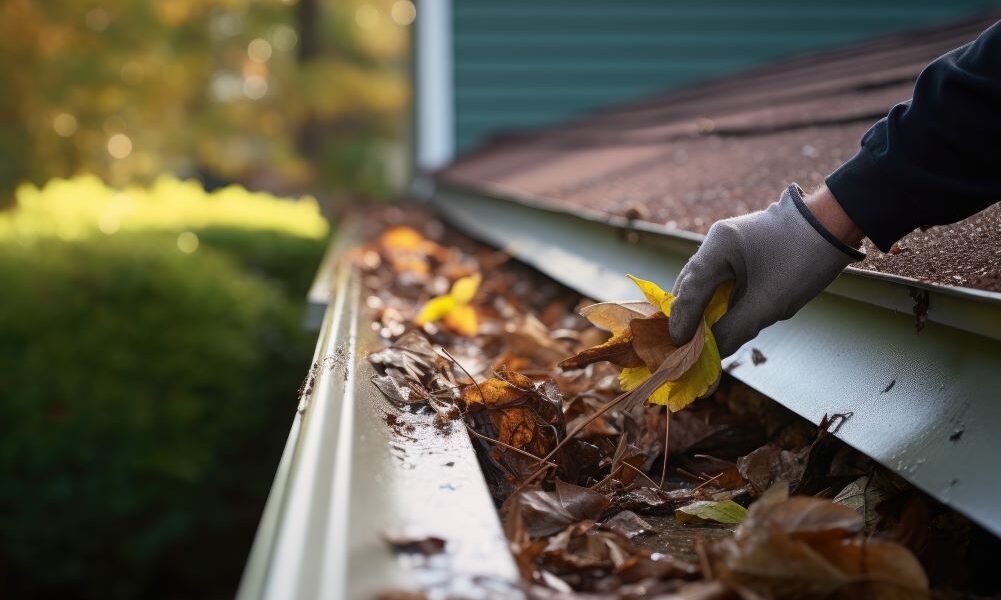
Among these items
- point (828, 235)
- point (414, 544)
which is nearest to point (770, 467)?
point (828, 235)

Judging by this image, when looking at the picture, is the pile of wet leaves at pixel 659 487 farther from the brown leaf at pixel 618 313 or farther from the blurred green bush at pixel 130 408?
the blurred green bush at pixel 130 408

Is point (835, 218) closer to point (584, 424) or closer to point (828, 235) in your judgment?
point (828, 235)

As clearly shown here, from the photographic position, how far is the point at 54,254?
205 inches

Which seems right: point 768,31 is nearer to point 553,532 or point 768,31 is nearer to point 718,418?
point 718,418

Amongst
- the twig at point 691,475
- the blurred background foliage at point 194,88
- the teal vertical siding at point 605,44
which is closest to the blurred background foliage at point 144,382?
the teal vertical siding at point 605,44

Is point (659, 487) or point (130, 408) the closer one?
point (659, 487)

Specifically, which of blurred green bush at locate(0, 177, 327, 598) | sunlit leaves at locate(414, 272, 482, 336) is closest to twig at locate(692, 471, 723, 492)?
sunlit leaves at locate(414, 272, 482, 336)

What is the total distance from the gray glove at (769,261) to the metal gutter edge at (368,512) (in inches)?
13.4

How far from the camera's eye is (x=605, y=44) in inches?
274

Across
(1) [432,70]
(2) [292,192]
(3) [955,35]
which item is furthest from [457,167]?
(2) [292,192]

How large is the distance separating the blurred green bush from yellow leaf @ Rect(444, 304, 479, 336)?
3.62m

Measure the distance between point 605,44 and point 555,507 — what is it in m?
6.30

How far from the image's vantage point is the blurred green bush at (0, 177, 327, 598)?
500 centimetres

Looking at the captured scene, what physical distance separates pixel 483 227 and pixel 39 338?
2857 millimetres
